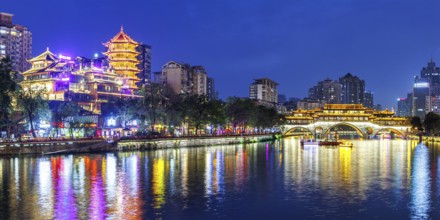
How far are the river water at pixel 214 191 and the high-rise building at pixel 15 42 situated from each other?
11107cm

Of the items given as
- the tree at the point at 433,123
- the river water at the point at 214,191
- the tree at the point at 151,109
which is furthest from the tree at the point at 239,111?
the river water at the point at 214,191


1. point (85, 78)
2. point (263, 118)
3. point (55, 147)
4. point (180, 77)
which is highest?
point (180, 77)

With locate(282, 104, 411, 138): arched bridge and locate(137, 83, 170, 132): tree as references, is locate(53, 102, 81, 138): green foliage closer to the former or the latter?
locate(137, 83, 170, 132): tree

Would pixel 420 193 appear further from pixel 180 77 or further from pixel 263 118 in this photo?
pixel 180 77

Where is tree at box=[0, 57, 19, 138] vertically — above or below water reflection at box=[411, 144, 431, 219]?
above

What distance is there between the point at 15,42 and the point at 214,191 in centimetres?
14167

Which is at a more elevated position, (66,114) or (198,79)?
(198,79)

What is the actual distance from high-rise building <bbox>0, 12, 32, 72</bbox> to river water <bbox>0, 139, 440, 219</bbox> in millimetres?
111068

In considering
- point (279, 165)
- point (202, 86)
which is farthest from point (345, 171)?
point (202, 86)

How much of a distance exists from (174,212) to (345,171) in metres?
25.3

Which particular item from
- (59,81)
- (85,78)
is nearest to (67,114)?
(59,81)

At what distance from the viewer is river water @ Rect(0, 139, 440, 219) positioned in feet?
87.6

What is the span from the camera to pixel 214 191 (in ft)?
111

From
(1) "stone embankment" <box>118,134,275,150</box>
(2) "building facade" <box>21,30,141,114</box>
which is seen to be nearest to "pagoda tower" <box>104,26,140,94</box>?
(2) "building facade" <box>21,30,141,114</box>
